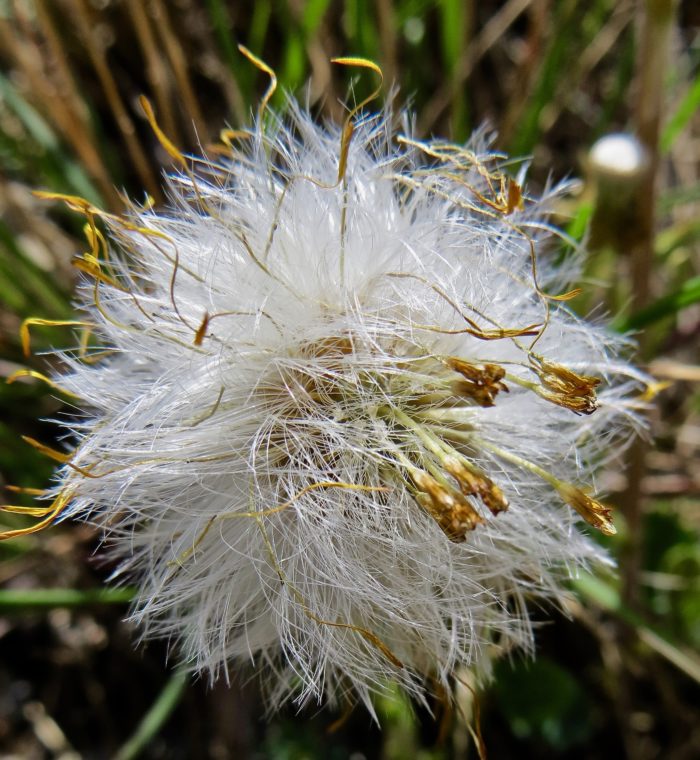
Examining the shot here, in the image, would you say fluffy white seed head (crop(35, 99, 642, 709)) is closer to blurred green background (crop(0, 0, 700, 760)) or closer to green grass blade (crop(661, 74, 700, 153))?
blurred green background (crop(0, 0, 700, 760))

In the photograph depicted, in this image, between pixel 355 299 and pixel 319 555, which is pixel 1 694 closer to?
pixel 319 555

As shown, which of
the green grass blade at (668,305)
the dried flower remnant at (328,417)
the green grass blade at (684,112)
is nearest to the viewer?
the dried flower remnant at (328,417)

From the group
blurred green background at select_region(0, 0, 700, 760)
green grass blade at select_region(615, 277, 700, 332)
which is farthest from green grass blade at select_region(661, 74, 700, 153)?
green grass blade at select_region(615, 277, 700, 332)

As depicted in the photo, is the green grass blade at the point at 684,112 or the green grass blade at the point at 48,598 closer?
the green grass blade at the point at 48,598

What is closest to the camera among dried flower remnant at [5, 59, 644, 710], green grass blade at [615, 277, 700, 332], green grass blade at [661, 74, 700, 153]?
dried flower remnant at [5, 59, 644, 710]

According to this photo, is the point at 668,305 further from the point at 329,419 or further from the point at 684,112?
the point at 329,419

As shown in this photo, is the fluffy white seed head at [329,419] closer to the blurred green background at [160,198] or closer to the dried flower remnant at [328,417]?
the dried flower remnant at [328,417]

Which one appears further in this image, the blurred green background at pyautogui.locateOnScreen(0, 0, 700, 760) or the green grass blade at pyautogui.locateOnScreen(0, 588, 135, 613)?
the blurred green background at pyautogui.locateOnScreen(0, 0, 700, 760)

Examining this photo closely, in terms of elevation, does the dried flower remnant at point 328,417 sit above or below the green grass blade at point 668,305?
below

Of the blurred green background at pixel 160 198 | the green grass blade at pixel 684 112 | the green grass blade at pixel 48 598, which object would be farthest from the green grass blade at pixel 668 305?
the green grass blade at pixel 48 598
